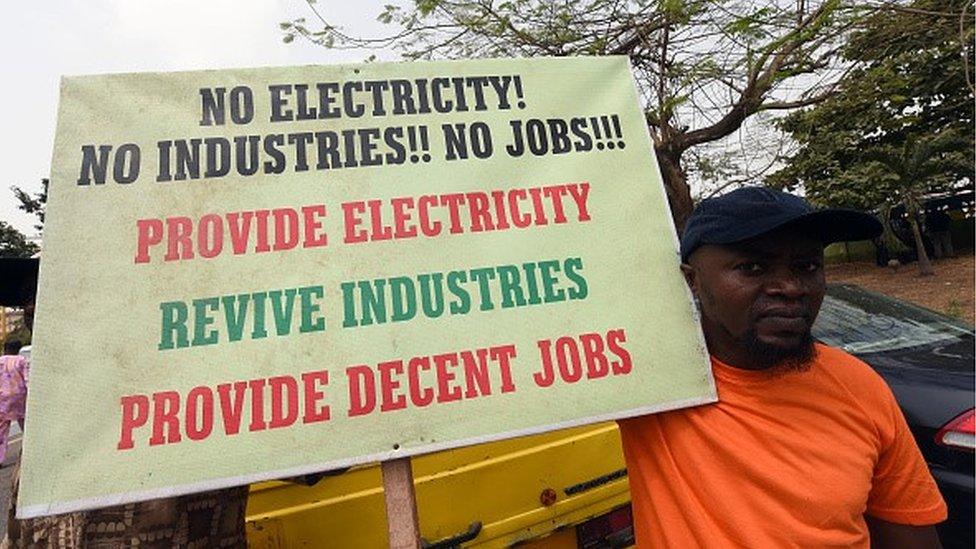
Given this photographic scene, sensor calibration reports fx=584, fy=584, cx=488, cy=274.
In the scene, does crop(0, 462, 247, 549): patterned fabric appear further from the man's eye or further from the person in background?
the man's eye

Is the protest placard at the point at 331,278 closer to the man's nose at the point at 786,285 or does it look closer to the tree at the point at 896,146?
the man's nose at the point at 786,285

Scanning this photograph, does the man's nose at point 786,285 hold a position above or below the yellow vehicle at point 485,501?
above

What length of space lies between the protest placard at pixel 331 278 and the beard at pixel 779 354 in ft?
0.40

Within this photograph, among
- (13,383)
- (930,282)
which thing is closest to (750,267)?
(13,383)

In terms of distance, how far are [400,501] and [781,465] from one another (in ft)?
2.77

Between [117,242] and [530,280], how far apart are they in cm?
96

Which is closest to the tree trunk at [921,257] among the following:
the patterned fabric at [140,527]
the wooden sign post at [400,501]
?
the wooden sign post at [400,501]

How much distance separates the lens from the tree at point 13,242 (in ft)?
83.6

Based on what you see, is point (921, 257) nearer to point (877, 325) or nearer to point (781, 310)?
point (877, 325)

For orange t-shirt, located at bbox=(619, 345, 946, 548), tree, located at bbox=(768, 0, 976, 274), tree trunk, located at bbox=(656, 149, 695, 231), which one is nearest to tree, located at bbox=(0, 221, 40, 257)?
tree trunk, located at bbox=(656, 149, 695, 231)

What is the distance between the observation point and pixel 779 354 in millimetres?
1354

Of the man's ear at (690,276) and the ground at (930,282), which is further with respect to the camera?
the ground at (930,282)

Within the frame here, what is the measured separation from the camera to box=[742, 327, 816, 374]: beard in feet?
4.44

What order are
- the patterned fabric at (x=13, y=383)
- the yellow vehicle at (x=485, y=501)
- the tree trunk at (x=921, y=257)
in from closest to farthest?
1. the yellow vehicle at (x=485, y=501)
2. the patterned fabric at (x=13, y=383)
3. the tree trunk at (x=921, y=257)
